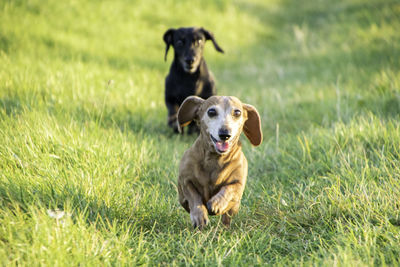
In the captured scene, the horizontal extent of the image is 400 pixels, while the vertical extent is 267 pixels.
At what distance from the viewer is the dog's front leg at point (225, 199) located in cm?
266

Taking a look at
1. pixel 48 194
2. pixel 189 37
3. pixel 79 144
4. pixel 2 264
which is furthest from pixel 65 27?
pixel 2 264

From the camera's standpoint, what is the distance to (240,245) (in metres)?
2.69

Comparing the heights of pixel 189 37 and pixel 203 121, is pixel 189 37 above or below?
above

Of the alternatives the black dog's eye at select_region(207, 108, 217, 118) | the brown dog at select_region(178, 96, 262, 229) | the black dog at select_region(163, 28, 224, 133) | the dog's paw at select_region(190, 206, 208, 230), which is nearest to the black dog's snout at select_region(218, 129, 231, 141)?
the brown dog at select_region(178, 96, 262, 229)

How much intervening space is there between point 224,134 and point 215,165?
0.98 ft

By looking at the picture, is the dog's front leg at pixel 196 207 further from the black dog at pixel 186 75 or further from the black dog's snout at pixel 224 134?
the black dog at pixel 186 75

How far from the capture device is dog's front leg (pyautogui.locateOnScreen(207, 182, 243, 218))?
2.66 m

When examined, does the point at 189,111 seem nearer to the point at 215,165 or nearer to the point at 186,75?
the point at 215,165

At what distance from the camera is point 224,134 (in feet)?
8.82

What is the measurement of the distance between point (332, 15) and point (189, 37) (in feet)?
24.9

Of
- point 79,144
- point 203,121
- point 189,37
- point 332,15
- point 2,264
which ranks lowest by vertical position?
point 2,264

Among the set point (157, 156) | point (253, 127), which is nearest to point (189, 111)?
point (253, 127)

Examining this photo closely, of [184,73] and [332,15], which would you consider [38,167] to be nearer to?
[184,73]

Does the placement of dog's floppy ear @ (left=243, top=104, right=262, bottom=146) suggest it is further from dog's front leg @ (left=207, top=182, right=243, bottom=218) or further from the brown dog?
dog's front leg @ (left=207, top=182, right=243, bottom=218)
